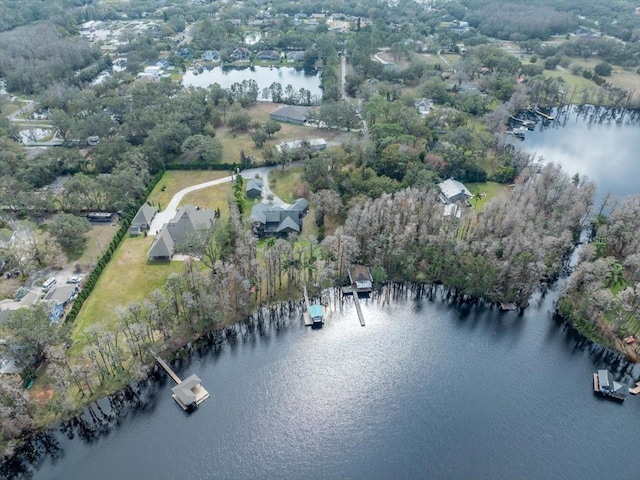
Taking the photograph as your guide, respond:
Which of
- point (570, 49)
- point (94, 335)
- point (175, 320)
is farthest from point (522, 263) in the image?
point (570, 49)

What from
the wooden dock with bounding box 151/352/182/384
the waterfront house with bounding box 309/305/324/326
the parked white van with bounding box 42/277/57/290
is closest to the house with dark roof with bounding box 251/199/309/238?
the waterfront house with bounding box 309/305/324/326

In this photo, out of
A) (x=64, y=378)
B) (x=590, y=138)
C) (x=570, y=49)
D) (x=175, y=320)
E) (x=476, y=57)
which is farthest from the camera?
(x=570, y=49)

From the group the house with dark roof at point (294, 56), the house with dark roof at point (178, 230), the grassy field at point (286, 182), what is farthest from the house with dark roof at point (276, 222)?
the house with dark roof at point (294, 56)

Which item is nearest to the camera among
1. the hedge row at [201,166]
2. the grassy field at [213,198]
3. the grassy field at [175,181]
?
the grassy field at [213,198]

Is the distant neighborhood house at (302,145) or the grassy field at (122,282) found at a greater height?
the distant neighborhood house at (302,145)

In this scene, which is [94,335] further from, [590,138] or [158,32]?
[158,32]

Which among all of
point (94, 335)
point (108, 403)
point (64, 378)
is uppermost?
point (94, 335)

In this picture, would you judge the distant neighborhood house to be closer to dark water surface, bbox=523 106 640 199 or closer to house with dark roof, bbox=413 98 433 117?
house with dark roof, bbox=413 98 433 117

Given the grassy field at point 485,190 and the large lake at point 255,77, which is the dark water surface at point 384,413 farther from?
the large lake at point 255,77
